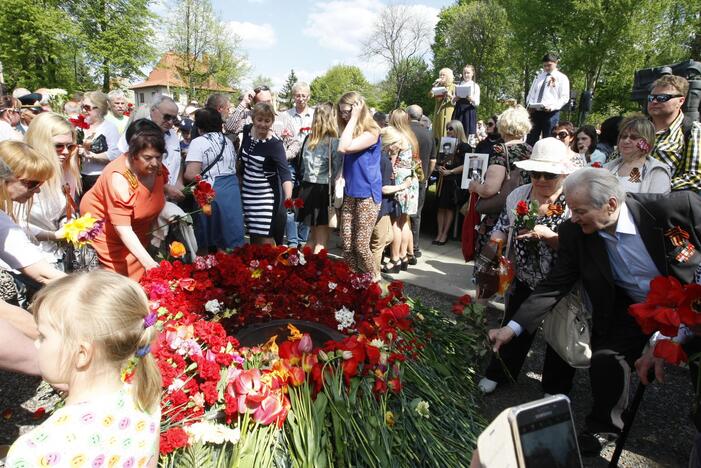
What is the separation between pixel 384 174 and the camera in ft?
18.1

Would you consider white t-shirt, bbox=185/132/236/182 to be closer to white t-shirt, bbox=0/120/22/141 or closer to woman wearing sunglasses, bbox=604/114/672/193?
Answer: white t-shirt, bbox=0/120/22/141

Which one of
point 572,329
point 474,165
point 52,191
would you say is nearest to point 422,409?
point 572,329

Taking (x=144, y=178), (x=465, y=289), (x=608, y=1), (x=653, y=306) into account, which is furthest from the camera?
(x=608, y=1)

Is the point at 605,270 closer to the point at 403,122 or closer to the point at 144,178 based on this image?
the point at 144,178

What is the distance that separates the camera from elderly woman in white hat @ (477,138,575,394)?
10.4ft

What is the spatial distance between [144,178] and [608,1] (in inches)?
979

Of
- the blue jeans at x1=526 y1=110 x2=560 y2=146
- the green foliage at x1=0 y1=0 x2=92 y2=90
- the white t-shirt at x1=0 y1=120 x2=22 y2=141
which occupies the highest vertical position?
the green foliage at x1=0 y1=0 x2=92 y2=90

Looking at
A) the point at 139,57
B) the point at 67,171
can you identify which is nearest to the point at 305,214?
the point at 67,171

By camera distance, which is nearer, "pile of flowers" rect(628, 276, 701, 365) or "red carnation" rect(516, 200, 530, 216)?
"pile of flowers" rect(628, 276, 701, 365)

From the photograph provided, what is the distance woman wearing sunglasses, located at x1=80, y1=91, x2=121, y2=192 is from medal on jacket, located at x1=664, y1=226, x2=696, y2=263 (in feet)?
17.5

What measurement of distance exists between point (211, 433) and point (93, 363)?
865 mm

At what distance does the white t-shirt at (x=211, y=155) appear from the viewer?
181 inches

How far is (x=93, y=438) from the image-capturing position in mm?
1468

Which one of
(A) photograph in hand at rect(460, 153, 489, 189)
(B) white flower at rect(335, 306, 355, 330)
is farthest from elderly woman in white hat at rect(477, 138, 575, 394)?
(A) photograph in hand at rect(460, 153, 489, 189)
